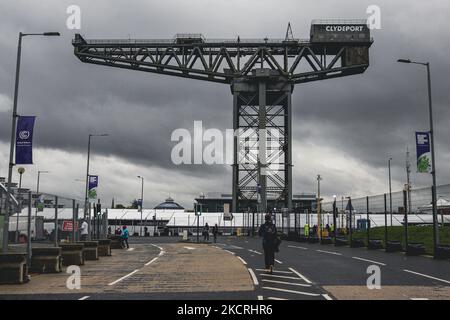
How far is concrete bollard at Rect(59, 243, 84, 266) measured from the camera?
2302cm

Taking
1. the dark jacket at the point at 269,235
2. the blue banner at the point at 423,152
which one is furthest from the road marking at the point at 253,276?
the blue banner at the point at 423,152

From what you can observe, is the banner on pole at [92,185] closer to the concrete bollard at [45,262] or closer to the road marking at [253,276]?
the concrete bollard at [45,262]

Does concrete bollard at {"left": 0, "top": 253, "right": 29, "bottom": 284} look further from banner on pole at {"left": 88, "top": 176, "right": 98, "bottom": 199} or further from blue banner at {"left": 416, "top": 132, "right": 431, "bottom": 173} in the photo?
banner on pole at {"left": 88, "top": 176, "right": 98, "bottom": 199}

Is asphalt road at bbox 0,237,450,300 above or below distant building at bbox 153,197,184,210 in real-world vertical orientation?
below

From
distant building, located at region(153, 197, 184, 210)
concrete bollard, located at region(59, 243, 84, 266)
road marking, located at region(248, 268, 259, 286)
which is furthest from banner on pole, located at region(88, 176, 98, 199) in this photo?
distant building, located at region(153, 197, 184, 210)

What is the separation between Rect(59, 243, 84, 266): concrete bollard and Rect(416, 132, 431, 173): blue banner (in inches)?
684

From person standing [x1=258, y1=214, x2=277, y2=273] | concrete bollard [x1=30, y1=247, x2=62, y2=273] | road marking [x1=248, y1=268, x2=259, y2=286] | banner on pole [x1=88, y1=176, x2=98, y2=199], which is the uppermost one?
banner on pole [x1=88, y1=176, x2=98, y2=199]

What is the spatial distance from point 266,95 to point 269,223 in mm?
73524

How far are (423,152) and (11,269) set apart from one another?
20.8 m

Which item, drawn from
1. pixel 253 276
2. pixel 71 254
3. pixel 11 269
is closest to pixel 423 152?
pixel 253 276

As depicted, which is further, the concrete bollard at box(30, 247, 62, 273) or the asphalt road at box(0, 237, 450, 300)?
the concrete bollard at box(30, 247, 62, 273)

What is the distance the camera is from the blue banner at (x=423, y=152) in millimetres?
27547

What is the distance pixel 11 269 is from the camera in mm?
16281

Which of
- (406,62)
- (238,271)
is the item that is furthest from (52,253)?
(406,62)
